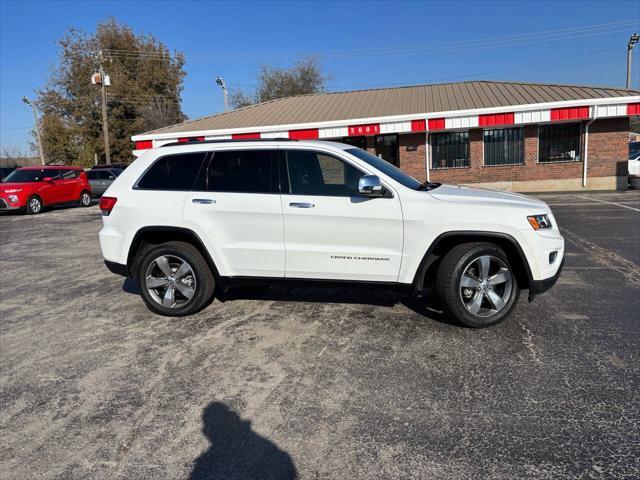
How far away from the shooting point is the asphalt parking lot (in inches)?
110

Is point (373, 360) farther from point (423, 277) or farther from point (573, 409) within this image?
point (573, 409)

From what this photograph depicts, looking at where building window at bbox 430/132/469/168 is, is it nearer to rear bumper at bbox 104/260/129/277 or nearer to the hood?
the hood

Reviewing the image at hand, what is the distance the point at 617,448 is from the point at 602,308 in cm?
275

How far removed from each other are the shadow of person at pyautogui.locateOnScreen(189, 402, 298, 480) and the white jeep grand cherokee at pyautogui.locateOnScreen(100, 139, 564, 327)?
1.95 meters

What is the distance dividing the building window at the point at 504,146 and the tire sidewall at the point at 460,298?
1627 cm

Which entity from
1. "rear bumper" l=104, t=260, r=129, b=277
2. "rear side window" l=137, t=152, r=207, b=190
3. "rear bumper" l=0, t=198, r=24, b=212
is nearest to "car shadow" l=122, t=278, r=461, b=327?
"rear bumper" l=104, t=260, r=129, b=277

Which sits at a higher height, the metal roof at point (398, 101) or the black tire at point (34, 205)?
the metal roof at point (398, 101)

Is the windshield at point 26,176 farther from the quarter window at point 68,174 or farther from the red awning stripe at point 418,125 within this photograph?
the red awning stripe at point 418,125

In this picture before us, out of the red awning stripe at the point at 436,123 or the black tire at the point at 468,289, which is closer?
the black tire at the point at 468,289

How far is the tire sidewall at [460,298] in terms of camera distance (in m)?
4.52

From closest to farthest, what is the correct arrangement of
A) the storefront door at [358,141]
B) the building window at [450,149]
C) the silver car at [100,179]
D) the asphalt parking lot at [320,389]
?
the asphalt parking lot at [320,389]
the building window at [450,149]
the storefront door at [358,141]
the silver car at [100,179]

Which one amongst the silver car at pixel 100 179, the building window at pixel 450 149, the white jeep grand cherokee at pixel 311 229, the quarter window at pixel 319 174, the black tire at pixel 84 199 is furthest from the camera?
the silver car at pixel 100 179

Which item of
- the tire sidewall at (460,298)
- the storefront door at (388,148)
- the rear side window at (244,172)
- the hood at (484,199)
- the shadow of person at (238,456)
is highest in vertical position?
the storefront door at (388,148)

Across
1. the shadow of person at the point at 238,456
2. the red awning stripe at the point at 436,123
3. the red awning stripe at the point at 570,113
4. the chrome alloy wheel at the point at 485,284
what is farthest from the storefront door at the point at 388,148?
the shadow of person at the point at 238,456
